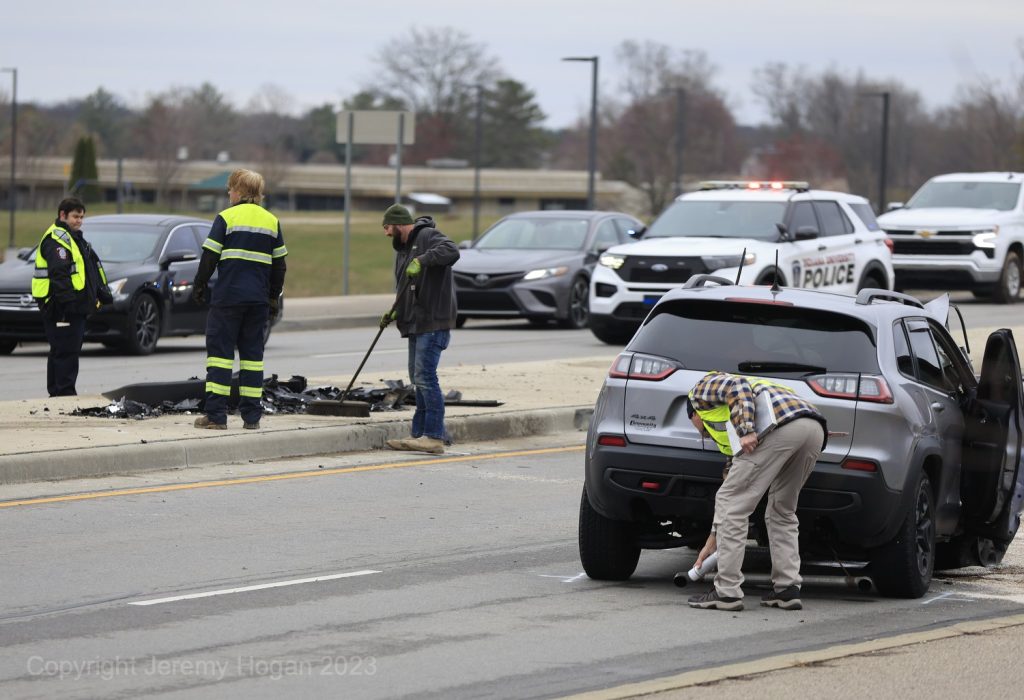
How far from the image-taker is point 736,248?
2089cm

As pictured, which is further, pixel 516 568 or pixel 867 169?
pixel 867 169

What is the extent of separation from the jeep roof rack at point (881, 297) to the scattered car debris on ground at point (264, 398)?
18.6 feet

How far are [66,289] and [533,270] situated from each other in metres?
10.9

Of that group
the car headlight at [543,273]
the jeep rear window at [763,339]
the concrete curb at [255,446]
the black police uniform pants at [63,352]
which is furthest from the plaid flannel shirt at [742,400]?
the car headlight at [543,273]

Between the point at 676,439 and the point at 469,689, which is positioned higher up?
the point at 676,439

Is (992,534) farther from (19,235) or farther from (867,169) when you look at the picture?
(867,169)

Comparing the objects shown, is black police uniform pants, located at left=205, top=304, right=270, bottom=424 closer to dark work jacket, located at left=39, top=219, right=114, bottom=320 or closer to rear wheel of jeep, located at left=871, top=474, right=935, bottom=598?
dark work jacket, located at left=39, top=219, right=114, bottom=320

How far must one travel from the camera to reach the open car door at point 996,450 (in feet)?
28.2

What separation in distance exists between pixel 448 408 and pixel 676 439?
6.41 m

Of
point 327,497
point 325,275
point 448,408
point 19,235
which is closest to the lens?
point 327,497

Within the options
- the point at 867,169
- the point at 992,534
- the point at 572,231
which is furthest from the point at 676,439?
the point at 867,169

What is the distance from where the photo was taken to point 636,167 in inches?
4136

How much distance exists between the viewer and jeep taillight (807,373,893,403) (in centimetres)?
774

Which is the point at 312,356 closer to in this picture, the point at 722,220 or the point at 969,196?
the point at 722,220
